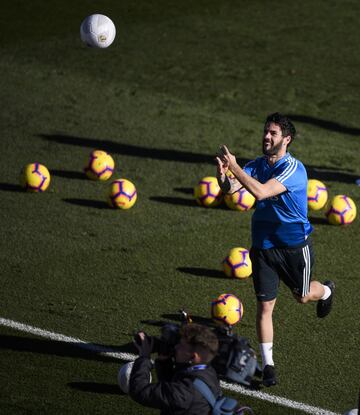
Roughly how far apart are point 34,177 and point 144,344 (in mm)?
8678

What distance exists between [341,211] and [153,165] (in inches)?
170

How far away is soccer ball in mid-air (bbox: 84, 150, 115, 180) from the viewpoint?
16828 millimetres

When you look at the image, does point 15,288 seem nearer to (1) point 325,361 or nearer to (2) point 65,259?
(2) point 65,259

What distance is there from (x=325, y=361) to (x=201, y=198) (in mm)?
5445

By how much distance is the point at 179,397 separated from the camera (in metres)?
7.66

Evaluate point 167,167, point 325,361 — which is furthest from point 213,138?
point 325,361

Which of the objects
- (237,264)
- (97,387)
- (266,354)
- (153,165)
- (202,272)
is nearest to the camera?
(97,387)

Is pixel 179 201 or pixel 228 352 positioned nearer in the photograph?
pixel 228 352

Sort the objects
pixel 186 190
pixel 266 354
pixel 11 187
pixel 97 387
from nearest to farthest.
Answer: pixel 97 387, pixel 266 354, pixel 11 187, pixel 186 190

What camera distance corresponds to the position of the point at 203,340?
767 centimetres

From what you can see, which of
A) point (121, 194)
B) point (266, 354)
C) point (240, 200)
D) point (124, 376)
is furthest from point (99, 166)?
point (124, 376)

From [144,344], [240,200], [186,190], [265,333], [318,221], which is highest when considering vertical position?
[186,190]

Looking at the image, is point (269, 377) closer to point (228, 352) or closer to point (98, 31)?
point (228, 352)

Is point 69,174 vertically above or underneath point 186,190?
above
